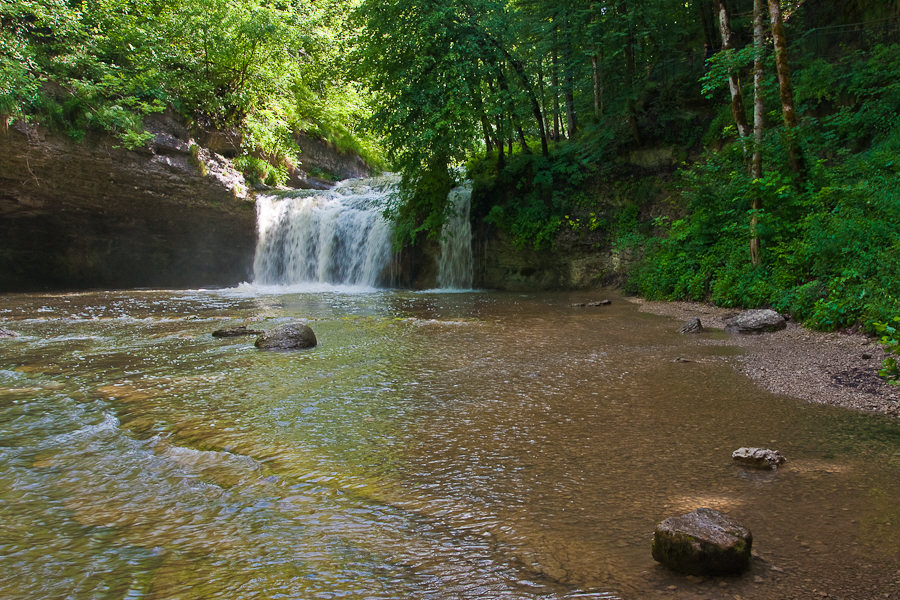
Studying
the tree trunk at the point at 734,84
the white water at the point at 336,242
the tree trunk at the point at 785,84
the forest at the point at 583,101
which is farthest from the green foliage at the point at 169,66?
the tree trunk at the point at 785,84

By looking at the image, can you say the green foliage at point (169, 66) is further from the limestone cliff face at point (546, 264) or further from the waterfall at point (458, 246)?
the limestone cliff face at point (546, 264)

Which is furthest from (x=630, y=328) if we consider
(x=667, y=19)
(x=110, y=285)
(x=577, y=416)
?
(x=110, y=285)

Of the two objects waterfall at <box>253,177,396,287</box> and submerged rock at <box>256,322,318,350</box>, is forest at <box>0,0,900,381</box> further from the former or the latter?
submerged rock at <box>256,322,318,350</box>

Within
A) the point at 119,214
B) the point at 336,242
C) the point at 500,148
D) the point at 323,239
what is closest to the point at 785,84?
the point at 500,148

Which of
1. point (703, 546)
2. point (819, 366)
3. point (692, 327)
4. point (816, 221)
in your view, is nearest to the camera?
point (703, 546)

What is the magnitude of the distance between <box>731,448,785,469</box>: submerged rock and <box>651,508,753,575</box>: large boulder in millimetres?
1185

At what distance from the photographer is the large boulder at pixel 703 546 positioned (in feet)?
7.68

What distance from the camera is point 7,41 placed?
15.0 metres

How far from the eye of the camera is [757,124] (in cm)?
1052

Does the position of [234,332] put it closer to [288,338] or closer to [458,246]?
[288,338]

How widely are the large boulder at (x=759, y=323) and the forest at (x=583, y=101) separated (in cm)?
64

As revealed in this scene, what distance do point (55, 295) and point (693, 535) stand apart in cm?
1985

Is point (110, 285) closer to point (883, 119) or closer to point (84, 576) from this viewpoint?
point (84, 576)

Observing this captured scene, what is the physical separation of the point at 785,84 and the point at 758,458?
354 inches
